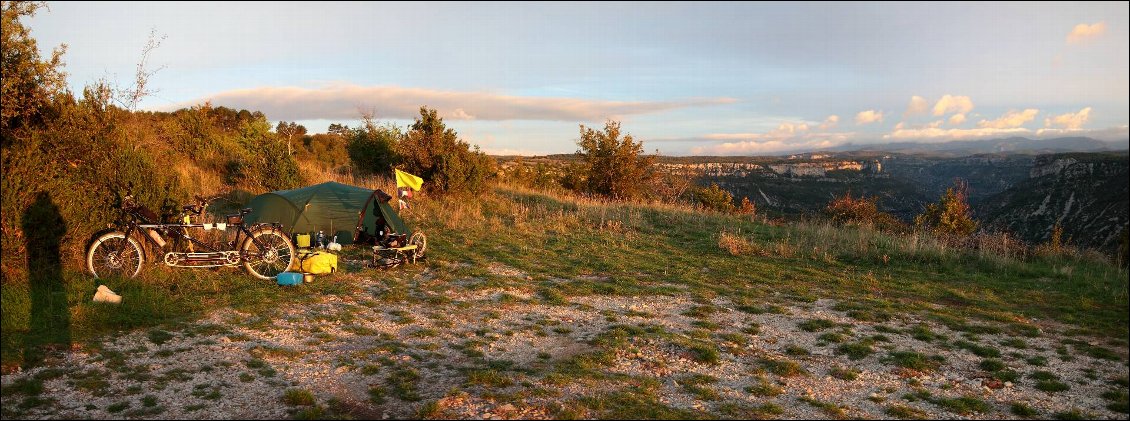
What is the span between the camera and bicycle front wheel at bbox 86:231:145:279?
9008 mm

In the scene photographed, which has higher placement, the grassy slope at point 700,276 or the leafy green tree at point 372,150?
the leafy green tree at point 372,150

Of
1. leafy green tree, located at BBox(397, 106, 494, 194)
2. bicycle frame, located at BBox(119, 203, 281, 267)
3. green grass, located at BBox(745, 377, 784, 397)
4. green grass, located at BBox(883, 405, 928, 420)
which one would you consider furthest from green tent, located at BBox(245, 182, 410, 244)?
green grass, located at BBox(883, 405, 928, 420)

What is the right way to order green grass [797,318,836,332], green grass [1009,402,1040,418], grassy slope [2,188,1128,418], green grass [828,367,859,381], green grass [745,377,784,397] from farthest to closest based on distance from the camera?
1. green grass [797,318,836,332]
2. green grass [828,367,859,381]
3. grassy slope [2,188,1128,418]
4. green grass [745,377,784,397]
5. green grass [1009,402,1040,418]

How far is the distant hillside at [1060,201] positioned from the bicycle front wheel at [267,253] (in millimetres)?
53817

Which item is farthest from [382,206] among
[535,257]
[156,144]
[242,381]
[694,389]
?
[694,389]

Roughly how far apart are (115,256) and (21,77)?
121 inches

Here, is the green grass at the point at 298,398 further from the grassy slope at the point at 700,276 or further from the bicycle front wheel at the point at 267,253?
the bicycle front wheel at the point at 267,253

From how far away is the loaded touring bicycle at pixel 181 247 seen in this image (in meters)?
9.12

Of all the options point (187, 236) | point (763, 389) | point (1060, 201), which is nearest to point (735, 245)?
point (763, 389)

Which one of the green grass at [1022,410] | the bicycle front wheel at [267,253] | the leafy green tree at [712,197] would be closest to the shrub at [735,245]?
the green grass at [1022,410]

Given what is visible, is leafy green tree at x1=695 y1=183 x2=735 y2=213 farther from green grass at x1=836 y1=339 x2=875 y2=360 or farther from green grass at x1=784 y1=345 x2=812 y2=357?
green grass at x1=784 y1=345 x2=812 y2=357

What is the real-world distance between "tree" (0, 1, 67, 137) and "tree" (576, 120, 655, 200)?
20.2 metres

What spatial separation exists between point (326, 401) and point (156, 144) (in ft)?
35.3

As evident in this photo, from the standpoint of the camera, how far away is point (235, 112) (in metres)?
44.2
